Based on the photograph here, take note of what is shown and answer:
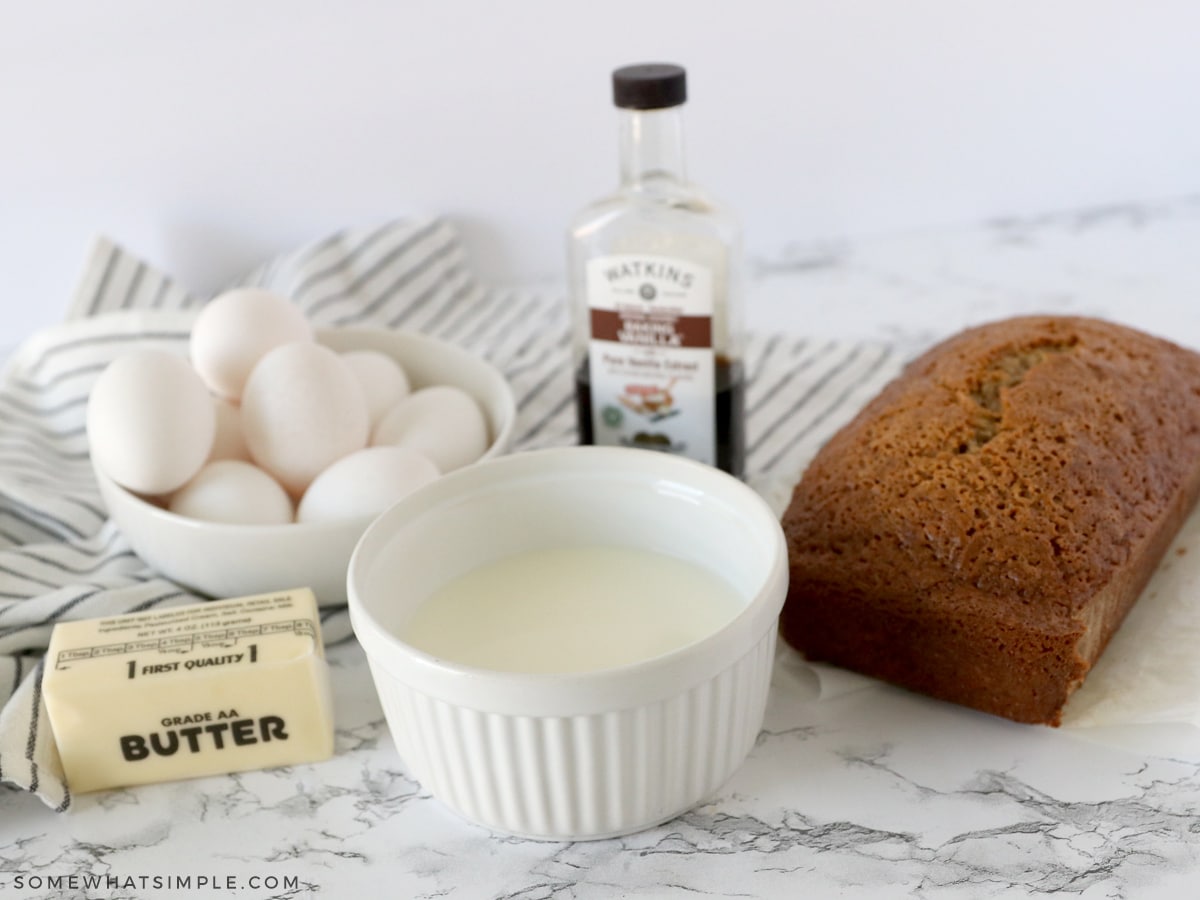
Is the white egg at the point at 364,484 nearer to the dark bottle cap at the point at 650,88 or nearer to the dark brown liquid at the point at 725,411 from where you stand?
the dark brown liquid at the point at 725,411

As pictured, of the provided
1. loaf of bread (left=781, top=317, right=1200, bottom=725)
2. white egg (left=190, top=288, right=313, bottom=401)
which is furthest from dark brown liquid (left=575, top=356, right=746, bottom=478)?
white egg (left=190, top=288, right=313, bottom=401)

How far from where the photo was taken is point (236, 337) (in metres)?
0.98

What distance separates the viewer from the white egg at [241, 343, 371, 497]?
92cm

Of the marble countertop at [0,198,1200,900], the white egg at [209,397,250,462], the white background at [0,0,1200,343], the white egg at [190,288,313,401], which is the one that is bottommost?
the marble countertop at [0,198,1200,900]

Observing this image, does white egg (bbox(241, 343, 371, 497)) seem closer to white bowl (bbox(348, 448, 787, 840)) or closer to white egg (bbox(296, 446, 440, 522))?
white egg (bbox(296, 446, 440, 522))

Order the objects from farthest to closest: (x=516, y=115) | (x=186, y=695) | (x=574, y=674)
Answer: (x=516, y=115)
(x=186, y=695)
(x=574, y=674)

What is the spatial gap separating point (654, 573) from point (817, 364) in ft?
1.65

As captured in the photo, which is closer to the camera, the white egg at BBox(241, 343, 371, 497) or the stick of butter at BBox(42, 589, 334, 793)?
the stick of butter at BBox(42, 589, 334, 793)

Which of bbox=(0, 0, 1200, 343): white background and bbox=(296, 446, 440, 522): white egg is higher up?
bbox=(0, 0, 1200, 343): white background

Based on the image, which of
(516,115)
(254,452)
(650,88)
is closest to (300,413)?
(254,452)

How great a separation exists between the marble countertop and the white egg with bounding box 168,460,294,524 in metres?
0.14

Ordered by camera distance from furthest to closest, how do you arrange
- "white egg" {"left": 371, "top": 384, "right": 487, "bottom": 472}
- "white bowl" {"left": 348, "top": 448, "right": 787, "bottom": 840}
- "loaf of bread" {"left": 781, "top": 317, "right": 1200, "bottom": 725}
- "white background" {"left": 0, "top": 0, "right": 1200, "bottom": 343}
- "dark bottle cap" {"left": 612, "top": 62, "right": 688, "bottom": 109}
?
"white background" {"left": 0, "top": 0, "right": 1200, "bottom": 343} → "white egg" {"left": 371, "top": 384, "right": 487, "bottom": 472} → "dark bottle cap" {"left": 612, "top": 62, "right": 688, "bottom": 109} → "loaf of bread" {"left": 781, "top": 317, "right": 1200, "bottom": 725} → "white bowl" {"left": 348, "top": 448, "right": 787, "bottom": 840}

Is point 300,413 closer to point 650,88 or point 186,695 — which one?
point 186,695

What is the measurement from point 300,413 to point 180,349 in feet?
1.09
